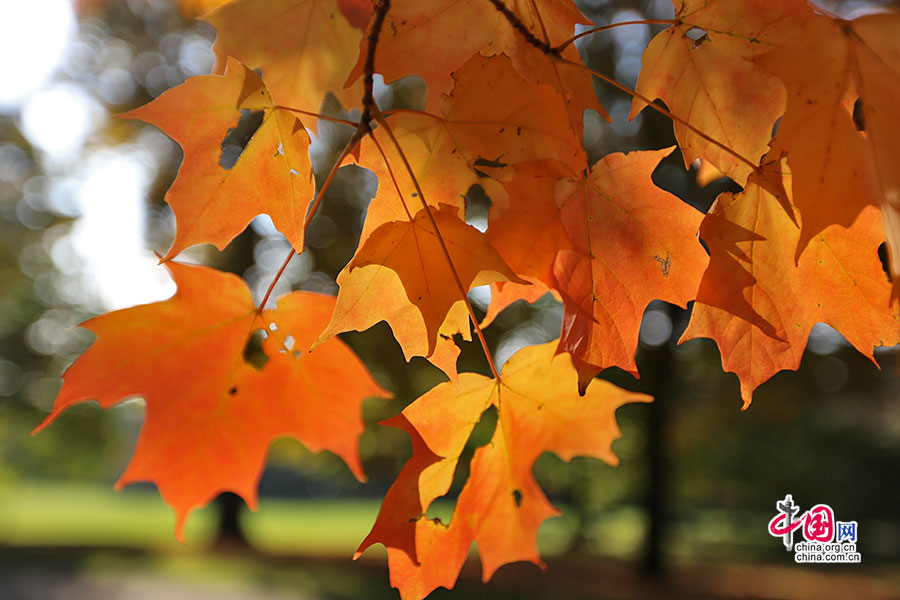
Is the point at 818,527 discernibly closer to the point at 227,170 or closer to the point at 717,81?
the point at 717,81

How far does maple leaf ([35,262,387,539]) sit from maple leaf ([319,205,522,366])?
0.15 metres

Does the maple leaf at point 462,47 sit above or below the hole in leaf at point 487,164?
above

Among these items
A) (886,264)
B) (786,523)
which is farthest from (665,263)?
(786,523)

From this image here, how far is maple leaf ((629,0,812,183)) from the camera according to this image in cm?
48

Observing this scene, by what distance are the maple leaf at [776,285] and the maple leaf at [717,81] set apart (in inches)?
1.7

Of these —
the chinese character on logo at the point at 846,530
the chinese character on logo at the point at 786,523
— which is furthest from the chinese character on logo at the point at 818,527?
the chinese character on logo at the point at 846,530

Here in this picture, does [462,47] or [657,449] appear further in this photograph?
[657,449]

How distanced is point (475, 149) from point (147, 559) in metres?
7.76

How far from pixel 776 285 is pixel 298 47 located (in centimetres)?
49

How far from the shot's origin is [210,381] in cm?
61

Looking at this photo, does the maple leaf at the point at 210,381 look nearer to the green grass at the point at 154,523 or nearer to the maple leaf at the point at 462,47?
the maple leaf at the point at 462,47

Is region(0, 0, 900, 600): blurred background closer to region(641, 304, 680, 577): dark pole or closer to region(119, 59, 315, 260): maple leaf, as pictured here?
region(641, 304, 680, 577): dark pole

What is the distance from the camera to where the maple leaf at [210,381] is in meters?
0.58

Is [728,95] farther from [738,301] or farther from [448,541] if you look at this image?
[448,541]
